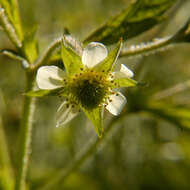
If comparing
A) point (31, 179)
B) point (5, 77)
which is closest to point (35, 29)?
point (31, 179)

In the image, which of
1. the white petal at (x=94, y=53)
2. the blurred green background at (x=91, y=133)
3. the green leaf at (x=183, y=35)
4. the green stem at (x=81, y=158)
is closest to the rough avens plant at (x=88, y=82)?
the white petal at (x=94, y=53)

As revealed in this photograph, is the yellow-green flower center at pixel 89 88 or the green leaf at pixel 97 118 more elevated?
the yellow-green flower center at pixel 89 88

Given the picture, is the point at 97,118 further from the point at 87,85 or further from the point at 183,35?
the point at 183,35

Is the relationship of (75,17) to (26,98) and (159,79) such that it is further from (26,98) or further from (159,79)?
(26,98)

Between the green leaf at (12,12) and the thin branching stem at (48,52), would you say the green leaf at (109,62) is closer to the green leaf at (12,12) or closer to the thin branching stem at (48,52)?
the thin branching stem at (48,52)

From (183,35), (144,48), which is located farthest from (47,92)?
(183,35)
